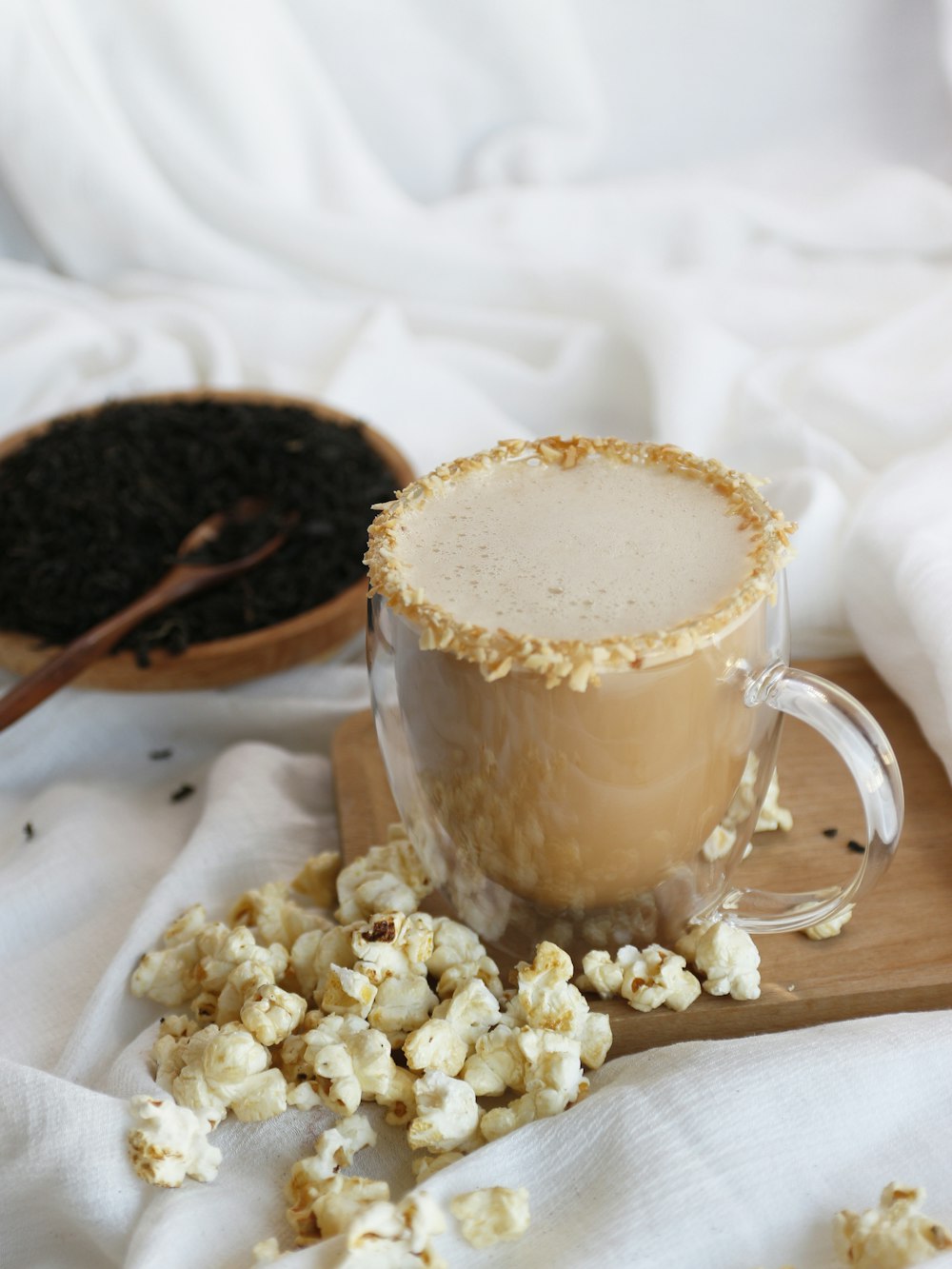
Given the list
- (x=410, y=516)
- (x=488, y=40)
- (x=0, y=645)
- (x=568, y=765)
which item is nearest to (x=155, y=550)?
(x=0, y=645)

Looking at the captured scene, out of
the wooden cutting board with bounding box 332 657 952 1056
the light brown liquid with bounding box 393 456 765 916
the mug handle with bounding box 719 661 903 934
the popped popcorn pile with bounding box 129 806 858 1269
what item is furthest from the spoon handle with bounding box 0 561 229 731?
the mug handle with bounding box 719 661 903 934

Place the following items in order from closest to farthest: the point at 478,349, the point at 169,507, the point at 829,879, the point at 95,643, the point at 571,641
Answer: the point at 571,641 → the point at 829,879 → the point at 95,643 → the point at 169,507 → the point at 478,349

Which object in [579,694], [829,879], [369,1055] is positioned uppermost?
[579,694]

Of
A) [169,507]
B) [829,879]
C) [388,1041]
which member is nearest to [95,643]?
[169,507]

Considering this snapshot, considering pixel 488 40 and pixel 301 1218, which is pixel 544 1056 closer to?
pixel 301 1218

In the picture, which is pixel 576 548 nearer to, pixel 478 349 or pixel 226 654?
pixel 226 654

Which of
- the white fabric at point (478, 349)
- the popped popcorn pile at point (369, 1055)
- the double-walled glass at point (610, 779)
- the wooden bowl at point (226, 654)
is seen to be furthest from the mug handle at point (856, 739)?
the wooden bowl at point (226, 654)
